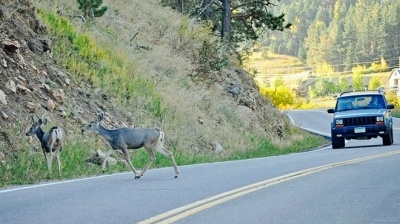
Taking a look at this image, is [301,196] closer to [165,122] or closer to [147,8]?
[165,122]

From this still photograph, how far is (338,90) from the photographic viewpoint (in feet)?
581

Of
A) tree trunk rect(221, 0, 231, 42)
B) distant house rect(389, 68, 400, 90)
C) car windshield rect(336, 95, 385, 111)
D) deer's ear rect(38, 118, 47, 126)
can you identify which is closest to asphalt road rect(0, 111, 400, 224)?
deer's ear rect(38, 118, 47, 126)

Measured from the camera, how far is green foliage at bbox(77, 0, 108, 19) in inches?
1086

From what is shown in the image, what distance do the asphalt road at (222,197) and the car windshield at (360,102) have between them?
11242 mm

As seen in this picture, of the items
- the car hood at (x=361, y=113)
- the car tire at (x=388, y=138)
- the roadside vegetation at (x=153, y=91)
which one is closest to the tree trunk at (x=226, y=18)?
the roadside vegetation at (x=153, y=91)

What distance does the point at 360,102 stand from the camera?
2859cm

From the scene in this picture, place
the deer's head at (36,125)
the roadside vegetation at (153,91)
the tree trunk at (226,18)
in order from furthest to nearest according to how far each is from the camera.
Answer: the tree trunk at (226,18), the roadside vegetation at (153,91), the deer's head at (36,125)

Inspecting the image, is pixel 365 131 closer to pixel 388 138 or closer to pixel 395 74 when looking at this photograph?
pixel 388 138

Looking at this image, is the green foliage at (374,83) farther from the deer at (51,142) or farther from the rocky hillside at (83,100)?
the deer at (51,142)

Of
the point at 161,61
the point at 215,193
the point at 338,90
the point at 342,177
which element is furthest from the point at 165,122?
the point at 338,90

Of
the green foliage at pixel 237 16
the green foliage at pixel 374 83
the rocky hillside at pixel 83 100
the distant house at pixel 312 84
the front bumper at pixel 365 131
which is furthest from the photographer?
the distant house at pixel 312 84

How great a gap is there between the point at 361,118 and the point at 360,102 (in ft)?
4.74

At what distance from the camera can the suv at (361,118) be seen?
27.1m

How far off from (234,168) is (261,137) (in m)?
13.4
